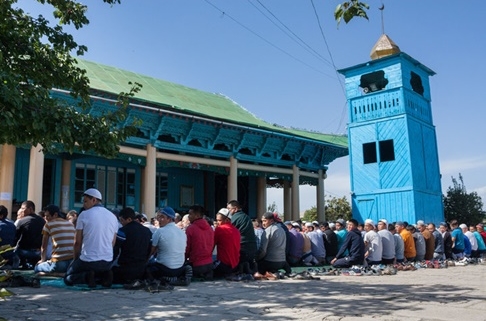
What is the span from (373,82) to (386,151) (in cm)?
361

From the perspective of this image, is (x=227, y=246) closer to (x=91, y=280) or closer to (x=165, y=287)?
(x=165, y=287)

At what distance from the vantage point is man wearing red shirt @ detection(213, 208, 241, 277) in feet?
27.4

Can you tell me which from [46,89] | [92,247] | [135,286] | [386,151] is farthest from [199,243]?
[386,151]

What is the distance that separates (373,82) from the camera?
72.2 ft

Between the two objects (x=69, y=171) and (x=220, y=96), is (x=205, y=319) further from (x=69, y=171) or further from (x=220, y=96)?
(x=220, y=96)

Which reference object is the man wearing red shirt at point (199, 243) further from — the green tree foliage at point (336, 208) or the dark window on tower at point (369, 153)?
the green tree foliage at point (336, 208)

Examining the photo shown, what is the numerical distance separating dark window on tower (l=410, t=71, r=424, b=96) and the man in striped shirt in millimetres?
18925

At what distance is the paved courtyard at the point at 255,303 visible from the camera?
4.62 meters

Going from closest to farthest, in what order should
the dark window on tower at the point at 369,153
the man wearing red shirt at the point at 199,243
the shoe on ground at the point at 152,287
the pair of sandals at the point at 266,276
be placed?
the shoe on ground at the point at 152,287
the man wearing red shirt at the point at 199,243
the pair of sandals at the point at 266,276
the dark window on tower at the point at 369,153

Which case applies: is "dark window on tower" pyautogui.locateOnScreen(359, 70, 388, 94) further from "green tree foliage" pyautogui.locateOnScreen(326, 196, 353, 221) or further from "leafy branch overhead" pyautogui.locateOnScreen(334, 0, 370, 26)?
"leafy branch overhead" pyautogui.locateOnScreen(334, 0, 370, 26)

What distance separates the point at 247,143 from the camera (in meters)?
19.0

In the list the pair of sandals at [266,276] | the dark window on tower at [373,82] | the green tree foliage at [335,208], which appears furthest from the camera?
the green tree foliage at [335,208]

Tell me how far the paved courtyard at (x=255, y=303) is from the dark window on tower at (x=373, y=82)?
51.6 feet

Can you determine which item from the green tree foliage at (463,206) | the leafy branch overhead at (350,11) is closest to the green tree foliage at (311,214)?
the green tree foliage at (463,206)
